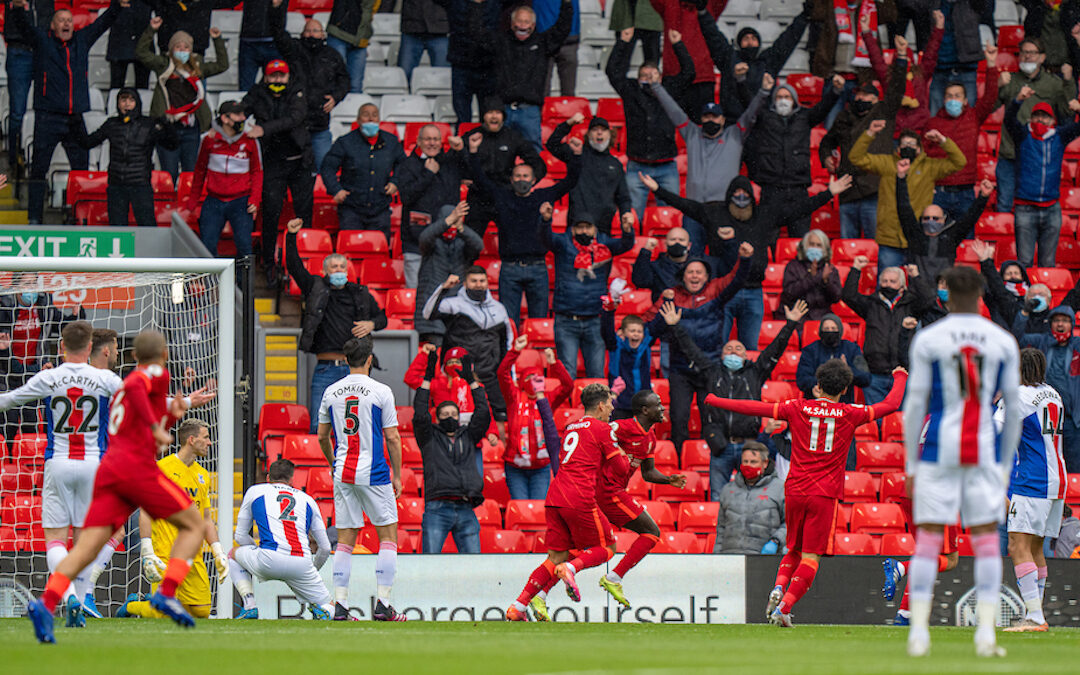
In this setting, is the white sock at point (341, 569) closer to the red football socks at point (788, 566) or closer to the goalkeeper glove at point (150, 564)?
the goalkeeper glove at point (150, 564)

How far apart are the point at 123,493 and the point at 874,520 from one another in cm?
902

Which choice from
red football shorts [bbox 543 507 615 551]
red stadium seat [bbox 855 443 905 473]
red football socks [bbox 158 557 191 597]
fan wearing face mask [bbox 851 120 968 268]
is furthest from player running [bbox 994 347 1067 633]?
fan wearing face mask [bbox 851 120 968 268]

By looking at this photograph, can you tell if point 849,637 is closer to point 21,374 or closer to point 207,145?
point 21,374

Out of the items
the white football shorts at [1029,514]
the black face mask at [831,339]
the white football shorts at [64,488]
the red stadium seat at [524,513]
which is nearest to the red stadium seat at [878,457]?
the black face mask at [831,339]

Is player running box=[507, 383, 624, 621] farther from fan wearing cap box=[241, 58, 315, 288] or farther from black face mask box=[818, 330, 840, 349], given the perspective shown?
fan wearing cap box=[241, 58, 315, 288]

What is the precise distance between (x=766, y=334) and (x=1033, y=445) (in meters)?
5.94

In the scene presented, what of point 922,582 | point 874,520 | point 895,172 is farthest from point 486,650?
point 895,172

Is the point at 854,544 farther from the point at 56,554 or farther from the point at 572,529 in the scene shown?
the point at 56,554

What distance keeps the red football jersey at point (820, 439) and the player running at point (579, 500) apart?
1280mm

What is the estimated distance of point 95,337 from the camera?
976 cm

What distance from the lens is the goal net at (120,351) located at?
11.8 meters

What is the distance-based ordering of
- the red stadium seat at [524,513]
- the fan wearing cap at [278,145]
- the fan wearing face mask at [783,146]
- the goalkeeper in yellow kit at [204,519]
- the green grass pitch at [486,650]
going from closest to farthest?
the green grass pitch at [486,650] < the goalkeeper in yellow kit at [204,519] < the red stadium seat at [524,513] < the fan wearing cap at [278,145] < the fan wearing face mask at [783,146]

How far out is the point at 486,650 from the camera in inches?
292

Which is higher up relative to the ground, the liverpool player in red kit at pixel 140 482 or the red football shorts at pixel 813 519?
the liverpool player in red kit at pixel 140 482
